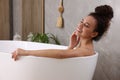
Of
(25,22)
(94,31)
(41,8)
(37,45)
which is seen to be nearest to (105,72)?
(94,31)

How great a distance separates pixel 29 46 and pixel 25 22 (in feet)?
3.35

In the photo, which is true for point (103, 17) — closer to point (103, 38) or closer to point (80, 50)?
point (80, 50)

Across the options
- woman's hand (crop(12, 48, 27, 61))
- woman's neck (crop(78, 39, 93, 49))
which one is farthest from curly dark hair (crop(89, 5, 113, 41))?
woman's hand (crop(12, 48, 27, 61))

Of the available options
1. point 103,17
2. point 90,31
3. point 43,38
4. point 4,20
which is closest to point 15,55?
point 90,31

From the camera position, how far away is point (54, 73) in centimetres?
168

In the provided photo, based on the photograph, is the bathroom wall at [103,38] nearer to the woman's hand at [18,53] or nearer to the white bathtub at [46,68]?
the white bathtub at [46,68]

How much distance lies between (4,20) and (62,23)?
4.36 feet

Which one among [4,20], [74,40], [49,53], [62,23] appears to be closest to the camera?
[49,53]

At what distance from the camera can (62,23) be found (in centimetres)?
290

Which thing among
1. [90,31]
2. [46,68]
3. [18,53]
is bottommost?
[46,68]

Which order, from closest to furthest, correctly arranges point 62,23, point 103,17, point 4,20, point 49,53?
point 49,53 → point 103,17 → point 62,23 → point 4,20

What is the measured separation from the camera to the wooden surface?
152 inches

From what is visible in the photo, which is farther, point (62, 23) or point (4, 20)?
point (4, 20)

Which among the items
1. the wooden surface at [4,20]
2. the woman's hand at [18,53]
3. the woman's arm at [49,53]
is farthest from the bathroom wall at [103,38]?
the wooden surface at [4,20]
